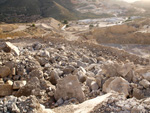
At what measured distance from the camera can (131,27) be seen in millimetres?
17750

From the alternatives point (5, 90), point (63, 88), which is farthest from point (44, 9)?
point (63, 88)

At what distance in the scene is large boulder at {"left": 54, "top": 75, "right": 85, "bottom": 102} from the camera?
4.29 meters

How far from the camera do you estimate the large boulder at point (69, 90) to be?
4.29 metres

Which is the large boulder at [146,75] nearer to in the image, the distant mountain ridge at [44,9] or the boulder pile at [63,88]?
the boulder pile at [63,88]

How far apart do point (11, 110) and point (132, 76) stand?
4.19 m

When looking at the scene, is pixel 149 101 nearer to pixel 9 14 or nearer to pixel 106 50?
pixel 106 50

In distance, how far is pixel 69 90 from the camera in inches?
170

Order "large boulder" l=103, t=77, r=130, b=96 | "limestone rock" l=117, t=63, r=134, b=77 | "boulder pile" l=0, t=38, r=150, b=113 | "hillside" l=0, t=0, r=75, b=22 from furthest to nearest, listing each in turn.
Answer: "hillside" l=0, t=0, r=75, b=22
"limestone rock" l=117, t=63, r=134, b=77
"large boulder" l=103, t=77, r=130, b=96
"boulder pile" l=0, t=38, r=150, b=113

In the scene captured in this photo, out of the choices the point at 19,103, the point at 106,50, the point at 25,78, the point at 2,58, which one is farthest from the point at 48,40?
the point at 19,103

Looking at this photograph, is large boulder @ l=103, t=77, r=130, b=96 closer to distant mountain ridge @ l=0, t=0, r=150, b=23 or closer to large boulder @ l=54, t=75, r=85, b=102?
large boulder @ l=54, t=75, r=85, b=102

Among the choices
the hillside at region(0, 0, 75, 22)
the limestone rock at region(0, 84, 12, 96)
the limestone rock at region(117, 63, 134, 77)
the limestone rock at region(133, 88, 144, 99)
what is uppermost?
the hillside at region(0, 0, 75, 22)

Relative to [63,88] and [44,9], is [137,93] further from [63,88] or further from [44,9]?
[44,9]

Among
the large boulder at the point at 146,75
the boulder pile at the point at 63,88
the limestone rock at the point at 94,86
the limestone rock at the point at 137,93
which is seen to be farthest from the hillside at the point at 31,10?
the limestone rock at the point at 137,93

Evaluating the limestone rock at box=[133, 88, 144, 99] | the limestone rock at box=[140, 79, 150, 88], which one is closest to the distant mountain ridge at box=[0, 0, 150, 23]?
the limestone rock at box=[140, 79, 150, 88]
